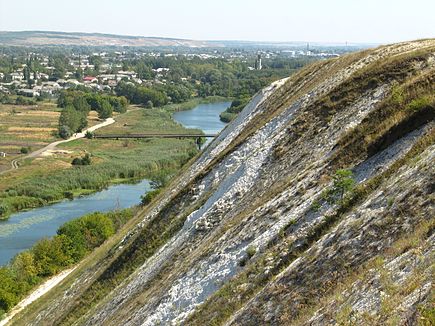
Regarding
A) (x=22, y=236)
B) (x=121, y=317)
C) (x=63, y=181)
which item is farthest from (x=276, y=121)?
(x=63, y=181)

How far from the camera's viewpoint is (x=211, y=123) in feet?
383

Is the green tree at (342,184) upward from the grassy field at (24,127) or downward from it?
upward

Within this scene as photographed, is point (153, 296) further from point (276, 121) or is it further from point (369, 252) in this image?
point (276, 121)

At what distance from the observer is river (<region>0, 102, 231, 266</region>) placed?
1889 inches

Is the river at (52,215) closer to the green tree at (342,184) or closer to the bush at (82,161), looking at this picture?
the bush at (82,161)

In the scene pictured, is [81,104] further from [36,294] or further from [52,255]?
[36,294]

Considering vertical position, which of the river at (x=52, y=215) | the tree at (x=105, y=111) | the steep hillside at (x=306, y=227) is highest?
the steep hillside at (x=306, y=227)

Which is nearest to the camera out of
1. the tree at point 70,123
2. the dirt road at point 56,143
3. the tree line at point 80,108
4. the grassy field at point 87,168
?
the grassy field at point 87,168

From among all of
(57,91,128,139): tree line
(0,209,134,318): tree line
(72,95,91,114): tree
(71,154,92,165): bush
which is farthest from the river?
(72,95,91,114): tree

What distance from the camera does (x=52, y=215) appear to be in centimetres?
5769

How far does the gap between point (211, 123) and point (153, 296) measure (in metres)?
102

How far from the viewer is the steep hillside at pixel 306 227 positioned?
954 centimetres

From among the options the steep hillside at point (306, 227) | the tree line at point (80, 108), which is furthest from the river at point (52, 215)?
the tree line at point (80, 108)

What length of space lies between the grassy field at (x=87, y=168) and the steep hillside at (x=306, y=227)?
39.2 metres
